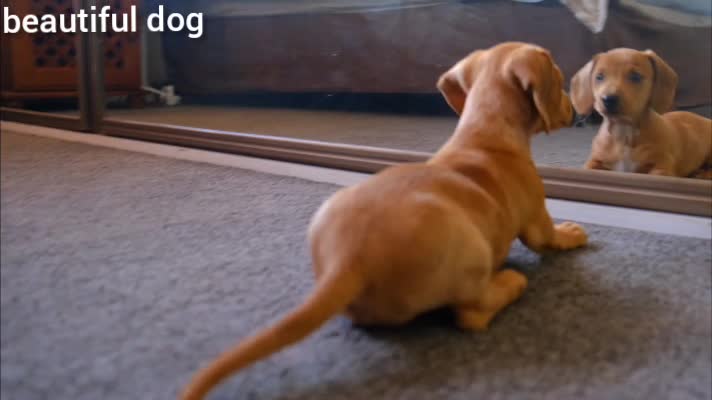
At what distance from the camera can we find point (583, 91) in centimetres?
131

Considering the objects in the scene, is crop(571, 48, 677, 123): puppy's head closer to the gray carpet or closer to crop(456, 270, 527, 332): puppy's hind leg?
the gray carpet

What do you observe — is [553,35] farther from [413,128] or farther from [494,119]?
[494,119]

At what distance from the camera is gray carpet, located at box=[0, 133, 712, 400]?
0.56m

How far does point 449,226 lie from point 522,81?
29 cm

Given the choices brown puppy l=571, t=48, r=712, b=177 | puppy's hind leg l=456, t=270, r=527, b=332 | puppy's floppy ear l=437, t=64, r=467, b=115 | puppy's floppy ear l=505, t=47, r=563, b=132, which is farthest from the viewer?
brown puppy l=571, t=48, r=712, b=177

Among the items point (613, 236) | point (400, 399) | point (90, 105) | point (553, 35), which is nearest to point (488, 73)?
point (613, 236)

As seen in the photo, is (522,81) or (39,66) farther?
(39,66)

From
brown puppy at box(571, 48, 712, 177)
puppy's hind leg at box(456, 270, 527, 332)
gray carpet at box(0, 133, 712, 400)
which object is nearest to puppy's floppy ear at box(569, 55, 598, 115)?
brown puppy at box(571, 48, 712, 177)

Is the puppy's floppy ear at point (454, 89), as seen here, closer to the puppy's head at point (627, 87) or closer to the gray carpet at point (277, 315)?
the gray carpet at point (277, 315)

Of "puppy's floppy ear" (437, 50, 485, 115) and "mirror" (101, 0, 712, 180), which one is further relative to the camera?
"mirror" (101, 0, 712, 180)

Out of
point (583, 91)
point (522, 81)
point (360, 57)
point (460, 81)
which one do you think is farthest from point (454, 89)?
point (360, 57)

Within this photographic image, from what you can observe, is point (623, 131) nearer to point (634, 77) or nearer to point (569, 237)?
point (634, 77)

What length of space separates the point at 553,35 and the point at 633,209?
0.77 meters

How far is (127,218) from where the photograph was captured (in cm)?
106
